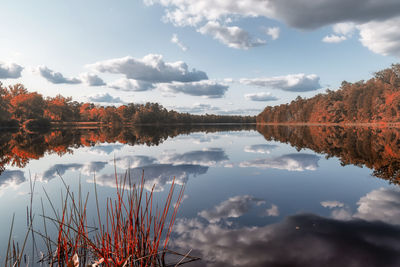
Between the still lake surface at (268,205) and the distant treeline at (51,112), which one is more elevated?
the distant treeline at (51,112)

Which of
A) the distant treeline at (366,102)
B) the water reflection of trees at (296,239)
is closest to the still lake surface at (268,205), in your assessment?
the water reflection of trees at (296,239)

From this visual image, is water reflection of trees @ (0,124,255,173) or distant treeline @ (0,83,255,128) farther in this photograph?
distant treeline @ (0,83,255,128)

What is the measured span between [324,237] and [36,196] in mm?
12726

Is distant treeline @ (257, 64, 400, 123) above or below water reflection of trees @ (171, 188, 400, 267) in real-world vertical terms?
above

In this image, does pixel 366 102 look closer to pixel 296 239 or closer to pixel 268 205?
pixel 268 205

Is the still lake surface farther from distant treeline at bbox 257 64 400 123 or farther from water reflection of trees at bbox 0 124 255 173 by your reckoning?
distant treeline at bbox 257 64 400 123

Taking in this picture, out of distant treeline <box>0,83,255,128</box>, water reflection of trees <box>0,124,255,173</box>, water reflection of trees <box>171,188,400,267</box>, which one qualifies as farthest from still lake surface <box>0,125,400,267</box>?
distant treeline <box>0,83,255,128</box>

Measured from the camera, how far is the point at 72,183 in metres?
13.7

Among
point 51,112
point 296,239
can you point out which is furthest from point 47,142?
point 51,112

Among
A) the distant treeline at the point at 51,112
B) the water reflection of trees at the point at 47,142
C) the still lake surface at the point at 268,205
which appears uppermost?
the distant treeline at the point at 51,112

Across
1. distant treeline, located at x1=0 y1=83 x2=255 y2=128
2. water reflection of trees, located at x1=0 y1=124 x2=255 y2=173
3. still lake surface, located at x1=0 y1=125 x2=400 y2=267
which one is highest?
distant treeline, located at x1=0 y1=83 x2=255 y2=128

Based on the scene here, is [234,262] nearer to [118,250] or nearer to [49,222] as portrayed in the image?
[118,250]

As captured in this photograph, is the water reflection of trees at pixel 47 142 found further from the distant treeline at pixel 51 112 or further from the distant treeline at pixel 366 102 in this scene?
the distant treeline at pixel 366 102

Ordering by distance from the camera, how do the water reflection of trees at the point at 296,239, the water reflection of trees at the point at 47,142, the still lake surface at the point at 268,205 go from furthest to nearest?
the water reflection of trees at the point at 47,142, the still lake surface at the point at 268,205, the water reflection of trees at the point at 296,239
